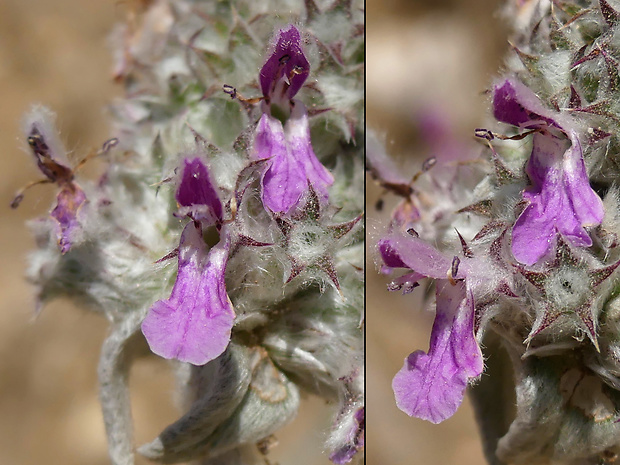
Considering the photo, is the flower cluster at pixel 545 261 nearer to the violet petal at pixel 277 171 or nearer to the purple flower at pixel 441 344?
the purple flower at pixel 441 344

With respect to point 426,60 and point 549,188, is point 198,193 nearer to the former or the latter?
point 549,188

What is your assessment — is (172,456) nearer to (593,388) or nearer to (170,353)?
(170,353)

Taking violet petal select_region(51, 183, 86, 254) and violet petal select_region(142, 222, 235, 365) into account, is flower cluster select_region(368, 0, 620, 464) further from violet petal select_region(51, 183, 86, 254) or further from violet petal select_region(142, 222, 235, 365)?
violet petal select_region(51, 183, 86, 254)

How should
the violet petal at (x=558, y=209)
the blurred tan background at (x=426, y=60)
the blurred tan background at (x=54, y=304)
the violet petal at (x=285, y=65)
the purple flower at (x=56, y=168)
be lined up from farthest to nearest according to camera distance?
the blurred tan background at (x=426, y=60), the blurred tan background at (x=54, y=304), the purple flower at (x=56, y=168), the violet petal at (x=285, y=65), the violet petal at (x=558, y=209)

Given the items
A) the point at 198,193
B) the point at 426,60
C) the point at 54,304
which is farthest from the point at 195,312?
the point at 426,60

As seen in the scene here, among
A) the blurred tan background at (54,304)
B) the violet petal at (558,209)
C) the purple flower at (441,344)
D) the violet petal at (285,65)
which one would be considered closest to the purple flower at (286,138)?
the violet petal at (285,65)

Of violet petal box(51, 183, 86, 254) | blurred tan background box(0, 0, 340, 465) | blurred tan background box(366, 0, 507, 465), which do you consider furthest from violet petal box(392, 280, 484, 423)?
blurred tan background box(366, 0, 507, 465)

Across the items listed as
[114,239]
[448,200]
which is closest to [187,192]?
[114,239]
